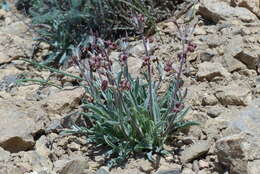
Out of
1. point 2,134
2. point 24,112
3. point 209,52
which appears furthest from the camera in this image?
point 209,52

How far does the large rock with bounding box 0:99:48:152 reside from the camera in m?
3.03

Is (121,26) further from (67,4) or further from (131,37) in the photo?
(67,4)

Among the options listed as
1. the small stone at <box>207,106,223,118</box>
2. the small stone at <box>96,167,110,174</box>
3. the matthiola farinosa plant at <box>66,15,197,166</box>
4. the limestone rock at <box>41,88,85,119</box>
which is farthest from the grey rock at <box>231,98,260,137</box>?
the limestone rock at <box>41,88,85,119</box>

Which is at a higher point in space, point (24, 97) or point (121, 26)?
point (121, 26)

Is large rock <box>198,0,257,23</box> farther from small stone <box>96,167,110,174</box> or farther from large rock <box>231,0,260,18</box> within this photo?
small stone <box>96,167,110,174</box>

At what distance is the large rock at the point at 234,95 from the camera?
3.13 metres

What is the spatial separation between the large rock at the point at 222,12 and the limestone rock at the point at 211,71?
67 centimetres

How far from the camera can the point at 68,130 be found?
122 inches

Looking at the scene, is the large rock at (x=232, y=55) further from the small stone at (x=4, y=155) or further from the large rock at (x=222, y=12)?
the small stone at (x=4, y=155)

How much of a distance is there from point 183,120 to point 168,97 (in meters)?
0.17

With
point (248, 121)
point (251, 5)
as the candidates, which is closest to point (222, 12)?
point (251, 5)

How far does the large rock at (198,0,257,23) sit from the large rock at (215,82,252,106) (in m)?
0.91

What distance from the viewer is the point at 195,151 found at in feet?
9.21

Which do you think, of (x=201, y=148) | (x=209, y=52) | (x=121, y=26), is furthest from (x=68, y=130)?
(x=121, y=26)
